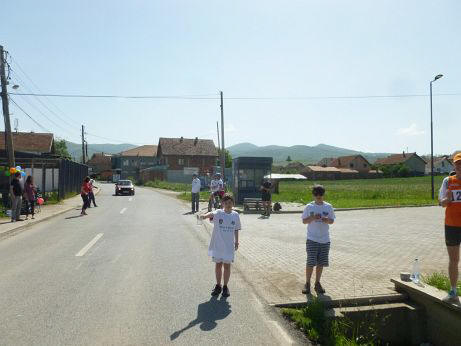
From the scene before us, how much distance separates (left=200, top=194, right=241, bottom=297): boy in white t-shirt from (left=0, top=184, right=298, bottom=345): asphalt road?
295 mm

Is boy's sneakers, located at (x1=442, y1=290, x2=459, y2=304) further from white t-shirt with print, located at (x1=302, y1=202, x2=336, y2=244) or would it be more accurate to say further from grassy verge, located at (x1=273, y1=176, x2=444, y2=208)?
grassy verge, located at (x1=273, y1=176, x2=444, y2=208)

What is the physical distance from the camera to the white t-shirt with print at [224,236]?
6.17 meters

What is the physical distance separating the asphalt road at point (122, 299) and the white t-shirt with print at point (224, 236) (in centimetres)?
65

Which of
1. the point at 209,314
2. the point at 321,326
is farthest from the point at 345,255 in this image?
the point at 209,314

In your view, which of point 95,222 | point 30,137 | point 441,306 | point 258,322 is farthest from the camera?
point 30,137

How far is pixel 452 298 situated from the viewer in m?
5.27

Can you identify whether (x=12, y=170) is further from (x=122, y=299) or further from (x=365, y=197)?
(x=365, y=197)

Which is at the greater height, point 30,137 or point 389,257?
point 30,137

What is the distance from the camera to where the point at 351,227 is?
14297 millimetres

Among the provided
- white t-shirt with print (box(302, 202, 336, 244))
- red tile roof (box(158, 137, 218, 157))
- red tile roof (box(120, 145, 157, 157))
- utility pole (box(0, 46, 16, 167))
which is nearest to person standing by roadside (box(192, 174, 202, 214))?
utility pole (box(0, 46, 16, 167))

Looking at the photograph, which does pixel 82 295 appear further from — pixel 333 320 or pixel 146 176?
pixel 146 176

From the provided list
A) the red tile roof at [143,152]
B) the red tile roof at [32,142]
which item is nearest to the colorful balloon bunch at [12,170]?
the red tile roof at [32,142]

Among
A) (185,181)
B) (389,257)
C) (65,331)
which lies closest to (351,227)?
(389,257)

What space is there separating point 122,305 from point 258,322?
6.32 feet
